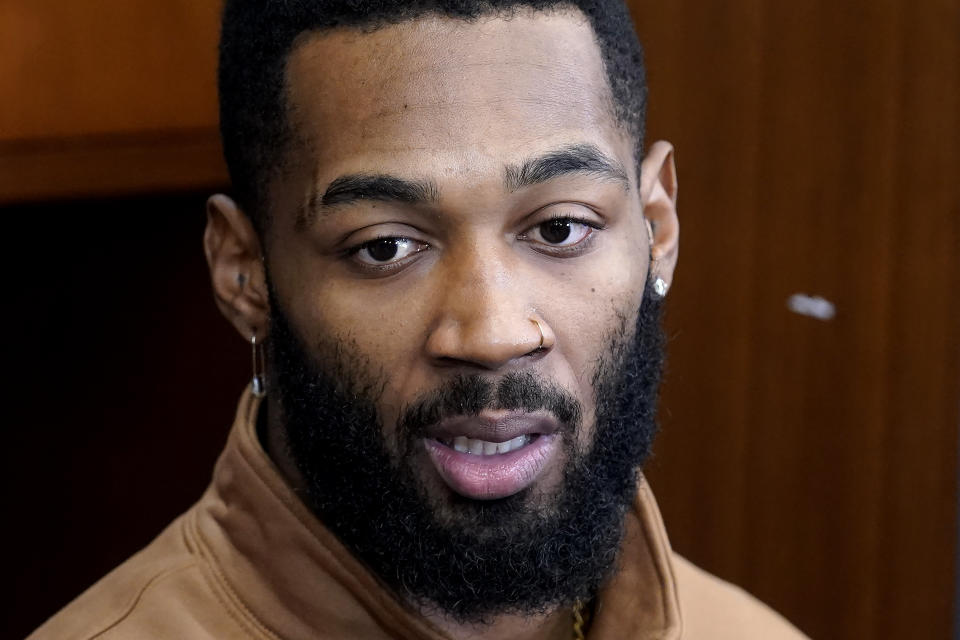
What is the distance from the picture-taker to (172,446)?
78.7 inches

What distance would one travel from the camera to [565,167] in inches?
48.3

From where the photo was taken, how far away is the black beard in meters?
1.22

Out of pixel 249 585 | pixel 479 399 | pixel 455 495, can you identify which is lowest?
pixel 249 585

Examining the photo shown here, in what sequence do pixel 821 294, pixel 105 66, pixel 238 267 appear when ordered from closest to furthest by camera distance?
pixel 238 267 < pixel 105 66 < pixel 821 294

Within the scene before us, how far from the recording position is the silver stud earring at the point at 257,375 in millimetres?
1404

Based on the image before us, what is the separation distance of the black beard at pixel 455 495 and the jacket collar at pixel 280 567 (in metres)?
0.03

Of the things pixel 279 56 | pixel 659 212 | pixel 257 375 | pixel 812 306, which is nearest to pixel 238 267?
pixel 257 375

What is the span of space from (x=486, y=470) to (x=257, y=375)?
337 mm

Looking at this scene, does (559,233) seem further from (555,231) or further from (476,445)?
(476,445)

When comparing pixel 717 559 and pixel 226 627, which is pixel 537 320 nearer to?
pixel 226 627

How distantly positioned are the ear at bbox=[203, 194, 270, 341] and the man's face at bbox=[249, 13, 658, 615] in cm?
9

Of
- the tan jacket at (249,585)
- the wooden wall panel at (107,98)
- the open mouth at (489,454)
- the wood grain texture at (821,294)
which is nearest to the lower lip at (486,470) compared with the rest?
the open mouth at (489,454)

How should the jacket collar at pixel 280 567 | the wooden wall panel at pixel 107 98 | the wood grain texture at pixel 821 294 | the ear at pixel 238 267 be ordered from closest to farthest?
the jacket collar at pixel 280 567, the ear at pixel 238 267, the wooden wall panel at pixel 107 98, the wood grain texture at pixel 821 294

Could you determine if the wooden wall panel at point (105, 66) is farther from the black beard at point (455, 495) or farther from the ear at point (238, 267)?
the black beard at point (455, 495)
